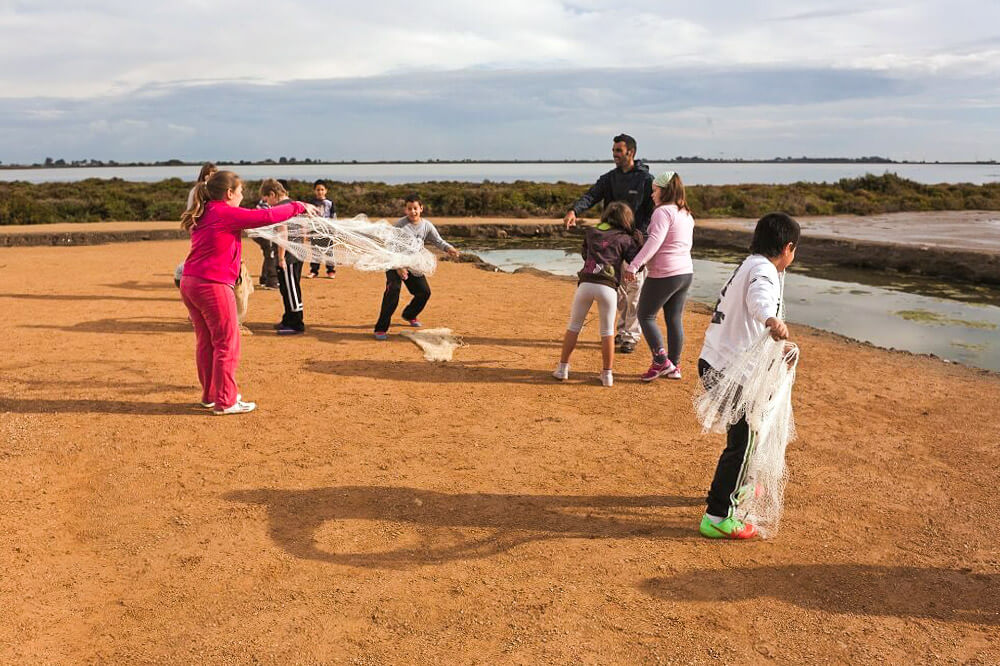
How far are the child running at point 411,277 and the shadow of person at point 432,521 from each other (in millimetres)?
4027

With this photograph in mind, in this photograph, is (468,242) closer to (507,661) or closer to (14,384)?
(14,384)

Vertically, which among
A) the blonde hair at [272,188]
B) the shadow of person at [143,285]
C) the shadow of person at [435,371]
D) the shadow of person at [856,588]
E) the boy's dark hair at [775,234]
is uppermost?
the blonde hair at [272,188]

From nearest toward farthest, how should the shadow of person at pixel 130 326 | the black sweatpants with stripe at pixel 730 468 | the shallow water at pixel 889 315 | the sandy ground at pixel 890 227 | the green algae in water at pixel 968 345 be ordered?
1. the black sweatpants with stripe at pixel 730 468
2. the shadow of person at pixel 130 326
3. the green algae in water at pixel 968 345
4. the shallow water at pixel 889 315
5. the sandy ground at pixel 890 227

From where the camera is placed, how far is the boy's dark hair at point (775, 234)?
393 centimetres

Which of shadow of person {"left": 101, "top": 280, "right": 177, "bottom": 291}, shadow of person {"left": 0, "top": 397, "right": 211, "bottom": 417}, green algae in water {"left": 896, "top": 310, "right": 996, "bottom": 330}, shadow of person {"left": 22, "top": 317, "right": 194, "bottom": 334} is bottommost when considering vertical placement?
shadow of person {"left": 0, "top": 397, "right": 211, "bottom": 417}

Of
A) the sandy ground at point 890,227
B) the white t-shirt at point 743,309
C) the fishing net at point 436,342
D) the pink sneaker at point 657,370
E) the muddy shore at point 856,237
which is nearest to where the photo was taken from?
the white t-shirt at point 743,309

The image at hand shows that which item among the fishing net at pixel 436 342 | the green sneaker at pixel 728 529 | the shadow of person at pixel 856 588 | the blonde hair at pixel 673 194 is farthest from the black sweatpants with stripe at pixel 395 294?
the shadow of person at pixel 856 588

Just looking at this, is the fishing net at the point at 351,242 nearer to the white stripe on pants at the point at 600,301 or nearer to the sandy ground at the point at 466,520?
the sandy ground at the point at 466,520

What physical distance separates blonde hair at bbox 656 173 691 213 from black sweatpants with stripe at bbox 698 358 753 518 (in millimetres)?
2934

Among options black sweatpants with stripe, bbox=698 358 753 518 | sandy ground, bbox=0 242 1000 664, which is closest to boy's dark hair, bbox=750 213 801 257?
black sweatpants with stripe, bbox=698 358 753 518

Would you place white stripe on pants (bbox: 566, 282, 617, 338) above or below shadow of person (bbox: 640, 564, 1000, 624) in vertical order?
above

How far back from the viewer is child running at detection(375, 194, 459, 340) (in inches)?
331

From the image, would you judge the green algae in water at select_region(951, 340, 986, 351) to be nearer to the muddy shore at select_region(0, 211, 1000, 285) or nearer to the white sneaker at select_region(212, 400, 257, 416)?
the muddy shore at select_region(0, 211, 1000, 285)

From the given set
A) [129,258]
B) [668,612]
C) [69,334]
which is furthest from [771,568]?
[129,258]
